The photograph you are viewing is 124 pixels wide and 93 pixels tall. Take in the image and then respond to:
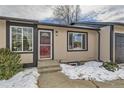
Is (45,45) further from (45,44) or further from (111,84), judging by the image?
(111,84)

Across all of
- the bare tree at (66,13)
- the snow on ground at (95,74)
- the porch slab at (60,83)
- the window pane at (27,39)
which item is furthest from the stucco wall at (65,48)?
the bare tree at (66,13)

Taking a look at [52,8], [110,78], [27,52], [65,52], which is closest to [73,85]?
[110,78]

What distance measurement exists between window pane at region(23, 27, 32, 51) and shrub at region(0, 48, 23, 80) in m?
1.42

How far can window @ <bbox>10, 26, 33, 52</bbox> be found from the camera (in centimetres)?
851

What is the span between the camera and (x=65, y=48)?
37.2 feet

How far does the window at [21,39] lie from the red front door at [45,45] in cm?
164

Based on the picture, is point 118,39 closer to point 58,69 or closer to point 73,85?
point 58,69

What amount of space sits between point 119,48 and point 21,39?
6961 mm

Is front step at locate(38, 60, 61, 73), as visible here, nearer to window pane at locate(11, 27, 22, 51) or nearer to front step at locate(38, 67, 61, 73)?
front step at locate(38, 67, 61, 73)

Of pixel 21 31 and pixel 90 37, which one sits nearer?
pixel 21 31

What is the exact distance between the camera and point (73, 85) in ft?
20.3

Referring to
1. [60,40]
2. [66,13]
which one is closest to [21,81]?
[60,40]

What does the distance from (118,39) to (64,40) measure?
3919 millimetres

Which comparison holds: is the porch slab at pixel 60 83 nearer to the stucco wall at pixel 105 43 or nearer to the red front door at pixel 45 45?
the red front door at pixel 45 45
